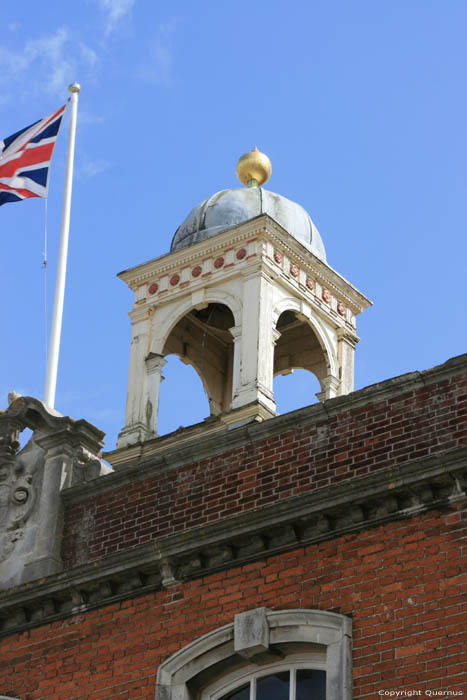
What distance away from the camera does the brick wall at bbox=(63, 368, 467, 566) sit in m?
14.6

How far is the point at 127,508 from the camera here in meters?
16.4

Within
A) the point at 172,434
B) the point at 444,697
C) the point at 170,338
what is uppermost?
the point at 170,338

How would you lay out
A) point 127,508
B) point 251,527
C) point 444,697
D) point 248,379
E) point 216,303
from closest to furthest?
point 444,697 < point 251,527 < point 127,508 < point 248,379 < point 216,303

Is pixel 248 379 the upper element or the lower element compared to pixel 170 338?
lower

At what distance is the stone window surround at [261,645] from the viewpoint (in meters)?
13.6

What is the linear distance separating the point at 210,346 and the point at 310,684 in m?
14.7

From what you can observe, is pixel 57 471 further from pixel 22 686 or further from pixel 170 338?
pixel 170 338

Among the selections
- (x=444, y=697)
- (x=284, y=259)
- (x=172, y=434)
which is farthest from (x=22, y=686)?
(x=284, y=259)

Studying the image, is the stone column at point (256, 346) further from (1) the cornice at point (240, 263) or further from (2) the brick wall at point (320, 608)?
(2) the brick wall at point (320, 608)

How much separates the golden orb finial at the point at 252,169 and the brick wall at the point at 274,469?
42.9ft

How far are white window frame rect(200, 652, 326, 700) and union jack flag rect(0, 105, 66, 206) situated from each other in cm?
1060

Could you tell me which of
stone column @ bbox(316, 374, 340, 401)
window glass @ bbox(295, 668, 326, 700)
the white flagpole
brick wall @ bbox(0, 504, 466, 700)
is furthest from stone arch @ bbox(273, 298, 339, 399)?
window glass @ bbox(295, 668, 326, 700)

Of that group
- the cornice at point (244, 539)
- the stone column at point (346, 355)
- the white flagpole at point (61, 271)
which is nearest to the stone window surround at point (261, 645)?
the cornice at point (244, 539)

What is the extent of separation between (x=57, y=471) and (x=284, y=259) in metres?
10.4
